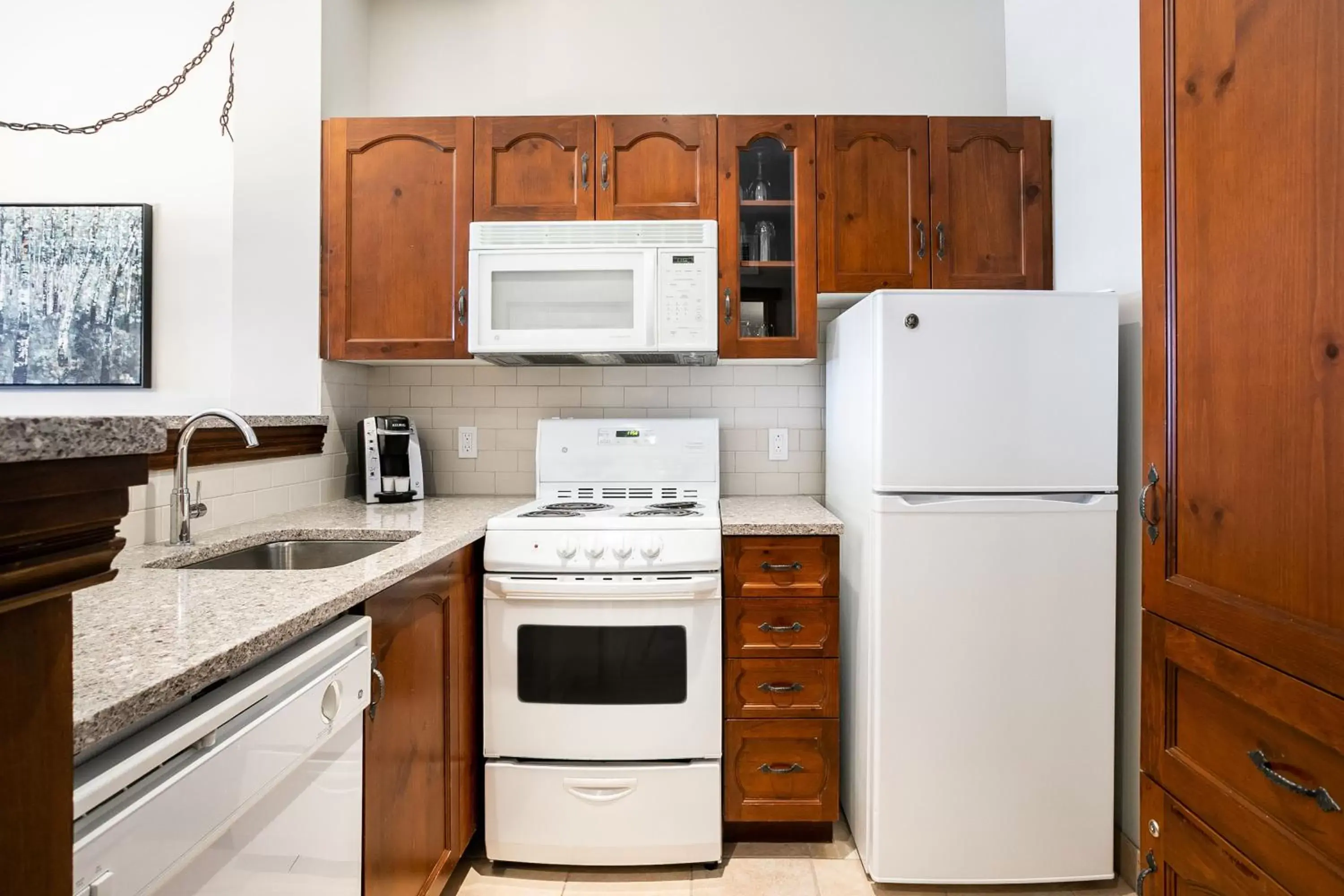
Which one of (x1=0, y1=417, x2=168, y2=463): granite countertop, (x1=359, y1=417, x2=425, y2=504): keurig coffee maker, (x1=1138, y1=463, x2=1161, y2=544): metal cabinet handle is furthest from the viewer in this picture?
(x1=359, y1=417, x2=425, y2=504): keurig coffee maker

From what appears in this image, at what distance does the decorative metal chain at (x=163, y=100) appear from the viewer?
7.93 feet

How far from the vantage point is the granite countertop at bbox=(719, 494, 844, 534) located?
78.6 inches

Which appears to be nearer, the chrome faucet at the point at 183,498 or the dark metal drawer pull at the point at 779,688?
the chrome faucet at the point at 183,498

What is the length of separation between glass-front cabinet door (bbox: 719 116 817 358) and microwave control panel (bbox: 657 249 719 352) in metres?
0.09

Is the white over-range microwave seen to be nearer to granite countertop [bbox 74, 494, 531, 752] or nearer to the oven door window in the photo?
granite countertop [bbox 74, 494, 531, 752]

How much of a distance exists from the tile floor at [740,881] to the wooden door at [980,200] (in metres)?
1.73

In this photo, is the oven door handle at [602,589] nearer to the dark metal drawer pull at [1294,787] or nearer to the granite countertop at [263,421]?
the granite countertop at [263,421]

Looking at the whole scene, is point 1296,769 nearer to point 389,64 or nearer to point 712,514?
point 712,514

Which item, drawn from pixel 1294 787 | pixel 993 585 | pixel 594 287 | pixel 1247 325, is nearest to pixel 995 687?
pixel 993 585

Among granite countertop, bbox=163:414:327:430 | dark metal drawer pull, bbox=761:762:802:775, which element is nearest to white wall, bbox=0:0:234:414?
granite countertop, bbox=163:414:327:430

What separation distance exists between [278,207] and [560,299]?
0.99 metres

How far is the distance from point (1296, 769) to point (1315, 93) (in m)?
0.80

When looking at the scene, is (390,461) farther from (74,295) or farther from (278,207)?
(74,295)

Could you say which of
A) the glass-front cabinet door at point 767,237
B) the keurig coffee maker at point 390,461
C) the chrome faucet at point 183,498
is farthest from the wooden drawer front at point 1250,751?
the keurig coffee maker at point 390,461
